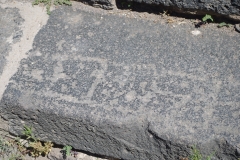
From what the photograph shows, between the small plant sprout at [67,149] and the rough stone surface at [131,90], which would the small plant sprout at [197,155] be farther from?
the small plant sprout at [67,149]

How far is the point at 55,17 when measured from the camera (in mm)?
2623

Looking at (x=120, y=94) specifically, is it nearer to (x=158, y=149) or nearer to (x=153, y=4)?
(x=158, y=149)

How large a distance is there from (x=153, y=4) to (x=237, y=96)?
0.65 meters

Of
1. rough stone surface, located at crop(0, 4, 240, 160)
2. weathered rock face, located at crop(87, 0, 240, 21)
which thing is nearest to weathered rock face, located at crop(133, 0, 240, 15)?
weathered rock face, located at crop(87, 0, 240, 21)

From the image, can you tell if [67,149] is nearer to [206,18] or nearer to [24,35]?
[24,35]

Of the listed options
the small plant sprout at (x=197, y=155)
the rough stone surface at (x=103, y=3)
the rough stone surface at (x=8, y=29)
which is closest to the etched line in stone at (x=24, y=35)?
the rough stone surface at (x=8, y=29)

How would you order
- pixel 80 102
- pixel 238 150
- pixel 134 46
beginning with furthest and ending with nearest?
pixel 134 46, pixel 80 102, pixel 238 150

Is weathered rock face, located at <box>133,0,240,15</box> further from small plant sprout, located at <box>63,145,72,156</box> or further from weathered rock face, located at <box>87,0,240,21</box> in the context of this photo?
small plant sprout, located at <box>63,145,72,156</box>

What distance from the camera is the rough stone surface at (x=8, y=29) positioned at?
251cm

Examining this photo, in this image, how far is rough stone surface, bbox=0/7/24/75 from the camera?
8.24 ft

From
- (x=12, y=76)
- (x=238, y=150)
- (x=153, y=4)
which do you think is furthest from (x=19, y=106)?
(x=238, y=150)

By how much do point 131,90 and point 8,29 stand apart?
0.76 metres

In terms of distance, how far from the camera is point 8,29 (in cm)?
260

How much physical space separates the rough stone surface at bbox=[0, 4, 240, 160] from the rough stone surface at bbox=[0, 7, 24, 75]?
0.36ft
